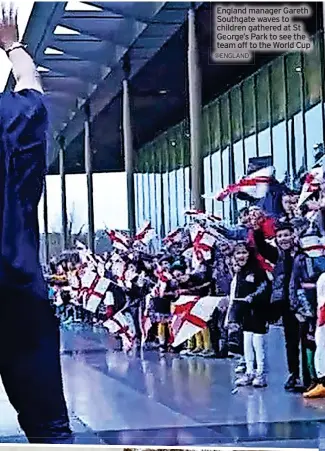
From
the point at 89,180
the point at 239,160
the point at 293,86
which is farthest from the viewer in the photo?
the point at 89,180

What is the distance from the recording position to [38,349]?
3176 mm

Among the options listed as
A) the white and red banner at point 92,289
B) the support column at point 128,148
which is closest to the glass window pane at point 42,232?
the white and red banner at point 92,289

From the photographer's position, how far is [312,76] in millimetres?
2961

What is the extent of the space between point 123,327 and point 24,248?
409mm

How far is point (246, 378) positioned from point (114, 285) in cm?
52

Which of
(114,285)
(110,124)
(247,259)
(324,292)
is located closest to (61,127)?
(110,124)

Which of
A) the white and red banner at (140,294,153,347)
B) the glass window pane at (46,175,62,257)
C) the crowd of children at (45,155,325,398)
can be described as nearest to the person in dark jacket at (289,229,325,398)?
the crowd of children at (45,155,325,398)

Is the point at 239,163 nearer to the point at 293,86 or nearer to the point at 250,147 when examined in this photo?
the point at 250,147

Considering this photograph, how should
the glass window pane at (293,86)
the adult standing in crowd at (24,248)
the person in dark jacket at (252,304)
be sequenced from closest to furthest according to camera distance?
the glass window pane at (293,86), the person in dark jacket at (252,304), the adult standing in crowd at (24,248)

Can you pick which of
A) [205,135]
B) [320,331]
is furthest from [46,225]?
[320,331]

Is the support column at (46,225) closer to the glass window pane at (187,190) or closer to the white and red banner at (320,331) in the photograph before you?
the glass window pane at (187,190)

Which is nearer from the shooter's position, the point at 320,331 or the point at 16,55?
the point at 320,331

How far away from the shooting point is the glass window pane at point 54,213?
3148 millimetres

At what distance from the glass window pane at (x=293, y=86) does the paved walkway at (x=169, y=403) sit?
0.69m
